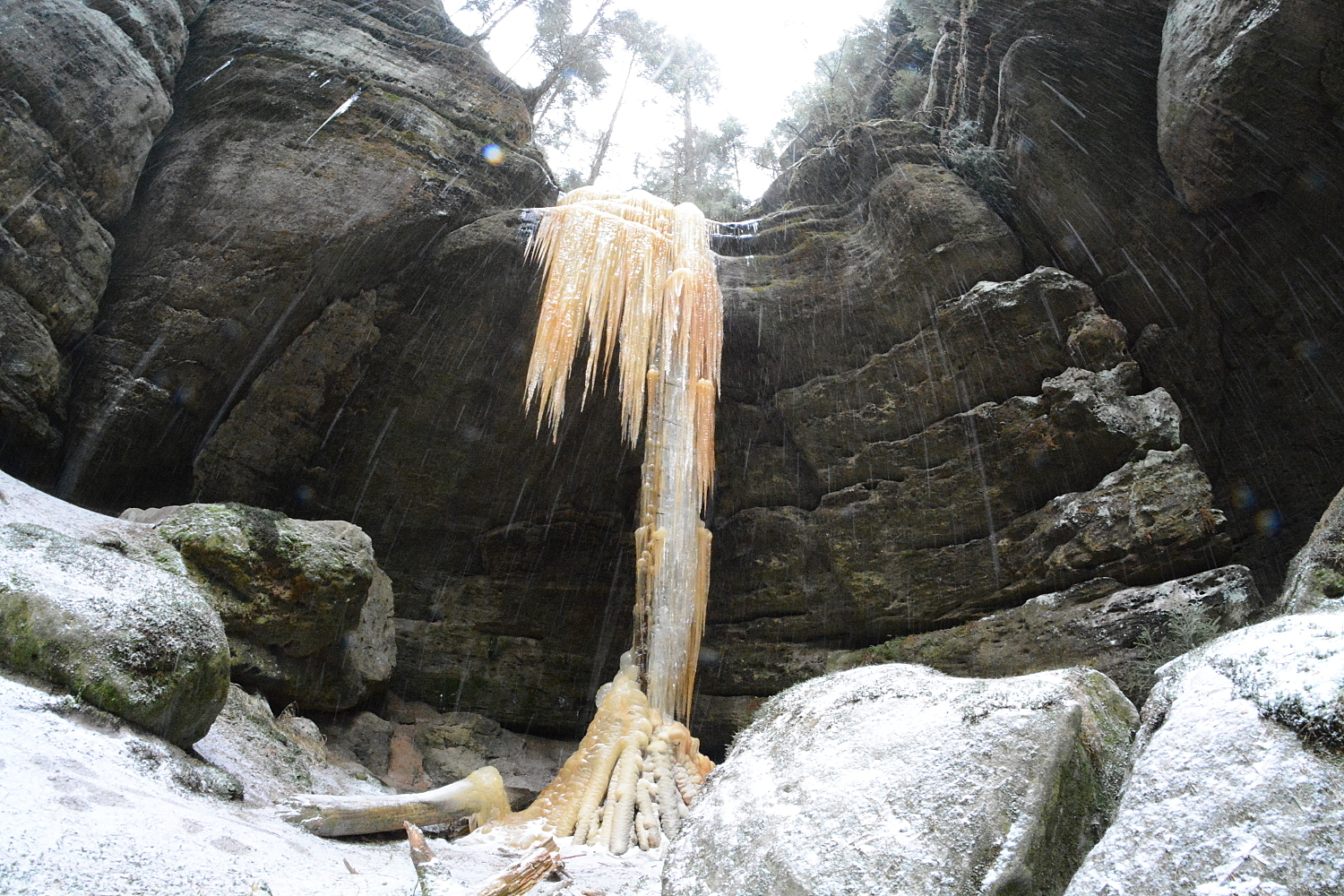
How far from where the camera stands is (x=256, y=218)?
35.6 feet

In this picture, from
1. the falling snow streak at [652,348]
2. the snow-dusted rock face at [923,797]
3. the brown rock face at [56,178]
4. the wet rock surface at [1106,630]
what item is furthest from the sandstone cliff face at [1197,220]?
the brown rock face at [56,178]

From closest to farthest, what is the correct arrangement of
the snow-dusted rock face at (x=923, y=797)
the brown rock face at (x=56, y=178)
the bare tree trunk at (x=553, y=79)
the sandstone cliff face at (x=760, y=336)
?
the snow-dusted rock face at (x=923, y=797), the brown rock face at (x=56, y=178), the sandstone cliff face at (x=760, y=336), the bare tree trunk at (x=553, y=79)

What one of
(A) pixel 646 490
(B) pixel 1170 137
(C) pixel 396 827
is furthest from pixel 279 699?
(B) pixel 1170 137

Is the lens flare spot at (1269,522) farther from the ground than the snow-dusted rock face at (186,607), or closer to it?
farther from the ground

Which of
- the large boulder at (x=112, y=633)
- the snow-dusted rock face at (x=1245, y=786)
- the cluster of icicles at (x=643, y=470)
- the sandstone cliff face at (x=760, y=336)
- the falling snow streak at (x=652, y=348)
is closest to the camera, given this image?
the snow-dusted rock face at (x=1245, y=786)

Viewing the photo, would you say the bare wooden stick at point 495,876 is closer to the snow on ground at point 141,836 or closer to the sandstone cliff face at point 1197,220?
the snow on ground at point 141,836

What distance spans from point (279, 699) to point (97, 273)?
19.6 ft

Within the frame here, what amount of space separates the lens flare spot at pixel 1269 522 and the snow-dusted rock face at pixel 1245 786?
8.92 meters

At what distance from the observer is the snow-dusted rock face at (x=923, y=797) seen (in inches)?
105

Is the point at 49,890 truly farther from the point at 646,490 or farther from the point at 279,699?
the point at 646,490

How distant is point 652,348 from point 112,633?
7.78 meters

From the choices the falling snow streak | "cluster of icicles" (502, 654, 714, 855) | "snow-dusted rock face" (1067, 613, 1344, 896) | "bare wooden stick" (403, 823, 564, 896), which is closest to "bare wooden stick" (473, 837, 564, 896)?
"bare wooden stick" (403, 823, 564, 896)

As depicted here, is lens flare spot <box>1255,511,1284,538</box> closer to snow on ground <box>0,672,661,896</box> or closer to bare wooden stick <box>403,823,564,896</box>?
snow on ground <box>0,672,661,896</box>

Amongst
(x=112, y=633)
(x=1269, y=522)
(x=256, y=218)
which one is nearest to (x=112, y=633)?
(x=112, y=633)
